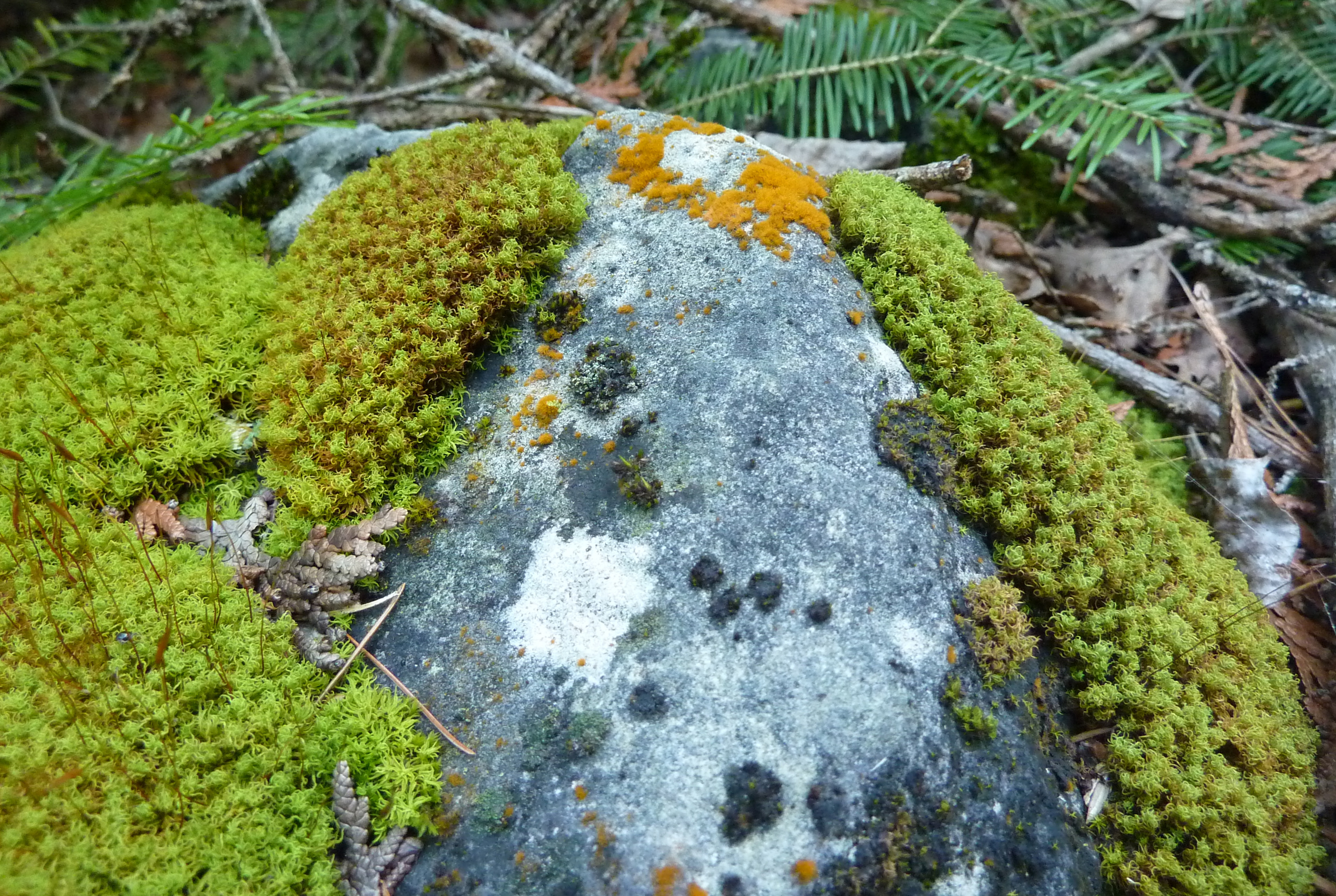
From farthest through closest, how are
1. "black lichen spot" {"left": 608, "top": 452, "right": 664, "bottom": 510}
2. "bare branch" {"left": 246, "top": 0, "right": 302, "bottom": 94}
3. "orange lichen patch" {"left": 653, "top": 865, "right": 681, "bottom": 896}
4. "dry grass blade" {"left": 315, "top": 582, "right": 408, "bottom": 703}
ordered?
"bare branch" {"left": 246, "top": 0, "right": 302, "bottom": 94} → "black lichen spot" {"left": 608, "top": 452, "right": 664, "bottom": 510} → "dry grass blade" {"left": 315, "top": 582, "right": 408, "bottom": 703} → "orange lichen patch" {"left": 653, "top": 865, "right": 681, "bottom": 896}

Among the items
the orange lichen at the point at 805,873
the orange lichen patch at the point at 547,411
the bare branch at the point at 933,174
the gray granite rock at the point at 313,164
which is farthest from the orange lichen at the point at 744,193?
the orange lichen at the point at 805,873

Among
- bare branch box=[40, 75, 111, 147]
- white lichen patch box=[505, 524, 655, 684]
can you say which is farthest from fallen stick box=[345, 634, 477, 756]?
bare branch box=[40, 75, 111, 147]

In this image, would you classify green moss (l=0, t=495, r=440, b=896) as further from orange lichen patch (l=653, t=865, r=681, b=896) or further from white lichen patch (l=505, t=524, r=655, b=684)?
orange lichen patch (l=653, t=865, r=681, b=896)

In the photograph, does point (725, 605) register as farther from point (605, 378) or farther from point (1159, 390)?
point (1159, 390)

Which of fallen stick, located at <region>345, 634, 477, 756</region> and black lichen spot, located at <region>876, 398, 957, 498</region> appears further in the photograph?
black lichen spot, located at <region>876, 398, 957, 498</region>

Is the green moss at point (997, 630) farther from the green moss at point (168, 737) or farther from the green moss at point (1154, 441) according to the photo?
the green moss at point (168, 737)

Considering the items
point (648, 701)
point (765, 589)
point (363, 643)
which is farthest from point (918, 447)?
point (363, 643)

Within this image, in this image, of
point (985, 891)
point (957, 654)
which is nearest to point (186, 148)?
point (957, 654)
